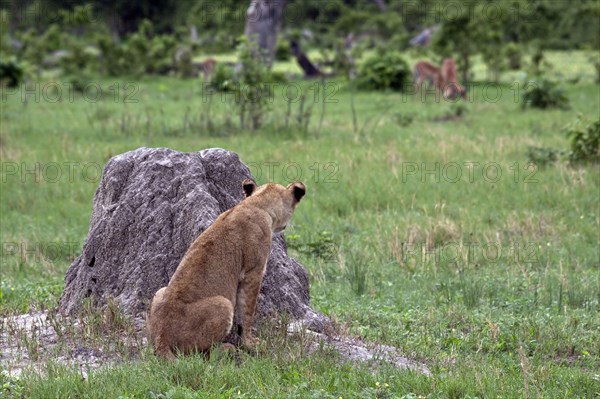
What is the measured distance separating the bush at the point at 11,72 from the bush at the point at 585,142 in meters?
15.8

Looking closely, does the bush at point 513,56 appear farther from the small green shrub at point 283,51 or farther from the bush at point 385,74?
the small green shrub at point 283,51

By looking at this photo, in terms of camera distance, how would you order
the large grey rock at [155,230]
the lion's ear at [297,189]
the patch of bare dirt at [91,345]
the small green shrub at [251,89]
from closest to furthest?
the patch of bare dirt at [91,345] → the lion's ear at [297,189] → the large grey rock at [155,230] → the small green shrub at [251,89]

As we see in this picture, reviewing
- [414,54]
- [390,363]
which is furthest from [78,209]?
[414,54]

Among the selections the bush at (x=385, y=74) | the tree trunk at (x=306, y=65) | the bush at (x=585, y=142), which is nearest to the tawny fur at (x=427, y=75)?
the bush at (x=385, y=74)

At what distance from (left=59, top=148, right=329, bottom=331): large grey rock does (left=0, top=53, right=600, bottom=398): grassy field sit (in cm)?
61

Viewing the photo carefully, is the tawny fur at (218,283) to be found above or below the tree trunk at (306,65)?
above

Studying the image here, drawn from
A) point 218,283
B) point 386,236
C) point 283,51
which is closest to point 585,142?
point 386,236

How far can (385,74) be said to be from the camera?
25734 mm

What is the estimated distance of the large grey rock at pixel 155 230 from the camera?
7777 millimetres

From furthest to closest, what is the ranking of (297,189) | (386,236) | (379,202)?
(379,202), (386,236), (297,189)

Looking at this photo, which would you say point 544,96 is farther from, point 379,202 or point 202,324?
point 202,324

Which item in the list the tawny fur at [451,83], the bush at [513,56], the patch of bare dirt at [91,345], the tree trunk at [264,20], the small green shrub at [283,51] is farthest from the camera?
the small green shrub at [283,51]

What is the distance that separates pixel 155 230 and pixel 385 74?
1843cm

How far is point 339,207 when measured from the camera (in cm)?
1338
